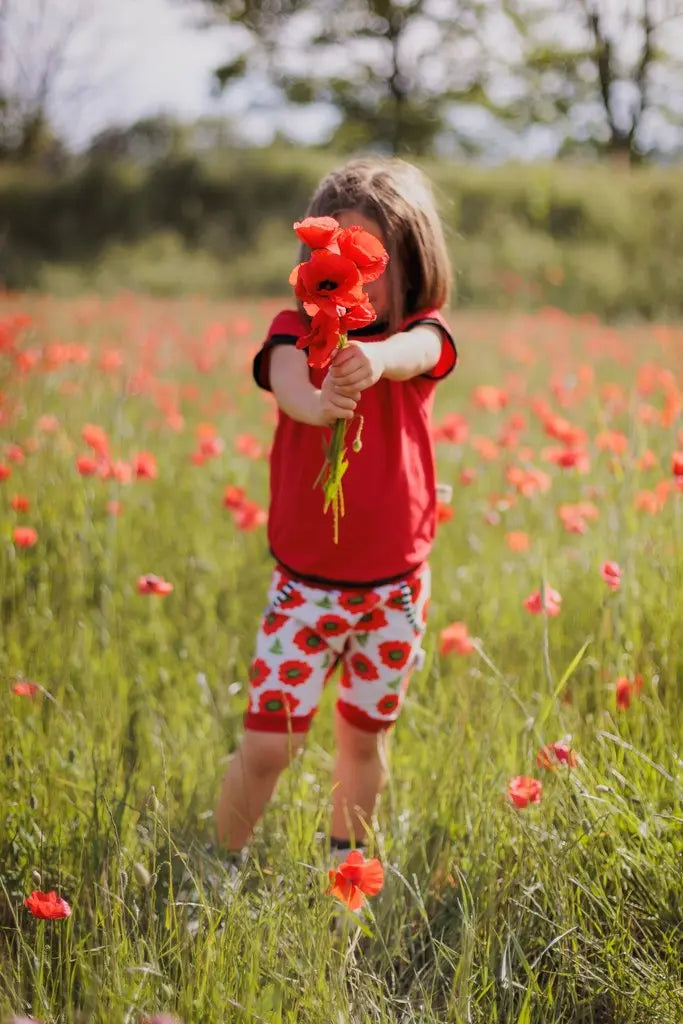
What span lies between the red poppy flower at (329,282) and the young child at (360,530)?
460mm

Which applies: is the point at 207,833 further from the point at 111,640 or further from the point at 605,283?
the point at 605,283

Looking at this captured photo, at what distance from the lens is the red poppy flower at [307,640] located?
1646 mm

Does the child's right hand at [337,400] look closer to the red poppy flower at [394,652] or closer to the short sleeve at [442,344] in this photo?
the short sleeve at [442,344]

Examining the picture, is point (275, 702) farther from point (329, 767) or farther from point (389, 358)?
point (389, 358)

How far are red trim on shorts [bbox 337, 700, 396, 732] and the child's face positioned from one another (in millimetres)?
672

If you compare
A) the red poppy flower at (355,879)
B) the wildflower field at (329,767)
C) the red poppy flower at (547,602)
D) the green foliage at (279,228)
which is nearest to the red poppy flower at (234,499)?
the wildflower field at (329,767)

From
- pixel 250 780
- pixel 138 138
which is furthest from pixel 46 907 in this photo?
pixel 138 138

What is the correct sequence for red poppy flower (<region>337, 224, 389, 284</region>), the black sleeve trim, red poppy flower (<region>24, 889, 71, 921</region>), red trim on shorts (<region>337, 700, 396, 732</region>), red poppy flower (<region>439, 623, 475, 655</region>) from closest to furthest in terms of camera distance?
red poppy flower (<region>337, 224, 389, 284</region>) < red poppy flower (<region>24, 889, 71, 921</region>) < the black sleeve trim < red trim on shorts (<region>337, 700, 396, 732</region>) < red poppy flower (<region>439, 623, 475, 655</region>)

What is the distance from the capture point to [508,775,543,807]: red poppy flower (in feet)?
4.69

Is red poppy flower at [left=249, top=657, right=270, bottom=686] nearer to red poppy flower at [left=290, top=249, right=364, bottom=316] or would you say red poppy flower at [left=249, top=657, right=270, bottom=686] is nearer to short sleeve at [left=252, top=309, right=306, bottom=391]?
short sleeve at [left=252, top=309, right=306, bottom=391]

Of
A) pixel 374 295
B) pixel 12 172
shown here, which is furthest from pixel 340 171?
pixel 12 172

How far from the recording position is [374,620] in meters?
1.66

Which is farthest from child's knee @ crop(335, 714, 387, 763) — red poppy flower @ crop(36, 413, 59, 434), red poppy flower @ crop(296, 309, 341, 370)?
red poppy flower @ crop(36, 413, 59, 434)

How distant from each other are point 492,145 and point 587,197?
11.5 meters
